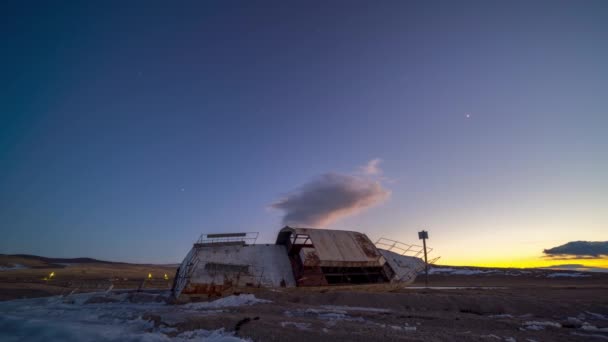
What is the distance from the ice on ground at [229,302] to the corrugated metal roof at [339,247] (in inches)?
181

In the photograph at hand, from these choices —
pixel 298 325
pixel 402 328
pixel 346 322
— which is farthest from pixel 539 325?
pixel 298 325

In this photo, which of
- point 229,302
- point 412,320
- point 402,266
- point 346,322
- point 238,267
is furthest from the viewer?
point 402,266

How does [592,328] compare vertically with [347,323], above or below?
below

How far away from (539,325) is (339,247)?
10.2 m

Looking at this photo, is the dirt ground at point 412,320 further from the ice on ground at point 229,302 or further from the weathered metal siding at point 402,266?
the weathered metal siding at point 402,266

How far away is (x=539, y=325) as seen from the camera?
25.8ft

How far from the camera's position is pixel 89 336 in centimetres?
627

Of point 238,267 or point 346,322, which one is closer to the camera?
point 346,322

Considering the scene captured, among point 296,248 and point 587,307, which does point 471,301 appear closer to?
point 587,307

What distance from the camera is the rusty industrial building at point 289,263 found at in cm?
1379

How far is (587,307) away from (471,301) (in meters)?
3.50

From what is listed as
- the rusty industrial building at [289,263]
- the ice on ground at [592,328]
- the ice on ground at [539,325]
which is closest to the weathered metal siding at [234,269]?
the rusty industrial building at [289,263]

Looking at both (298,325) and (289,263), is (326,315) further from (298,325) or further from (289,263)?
(289,263)

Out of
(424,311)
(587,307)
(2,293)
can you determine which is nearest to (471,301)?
(424,311)
